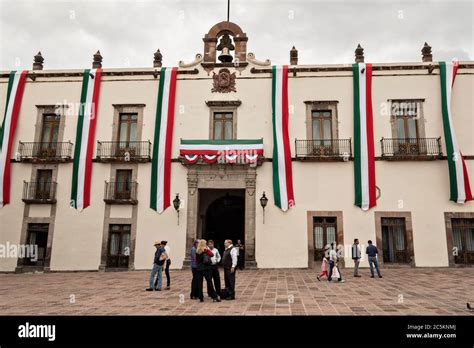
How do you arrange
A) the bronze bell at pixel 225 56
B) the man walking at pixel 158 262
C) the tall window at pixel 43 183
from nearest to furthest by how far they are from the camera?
the man walking at pixel 158 262
the tall window at pixel 43 183
the bronze bell at pixel 225 56

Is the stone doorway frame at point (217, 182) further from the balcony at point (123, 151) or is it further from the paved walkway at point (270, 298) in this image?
the paved walkway at point (270, 298)

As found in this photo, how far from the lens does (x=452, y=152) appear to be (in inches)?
669

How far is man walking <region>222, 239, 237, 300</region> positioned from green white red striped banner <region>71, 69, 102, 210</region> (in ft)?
38.7

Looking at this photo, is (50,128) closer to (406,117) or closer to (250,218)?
(250,218)

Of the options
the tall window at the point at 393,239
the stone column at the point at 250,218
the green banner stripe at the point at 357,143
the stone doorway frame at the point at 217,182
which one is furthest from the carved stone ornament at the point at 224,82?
the tall window at the point at 393,239

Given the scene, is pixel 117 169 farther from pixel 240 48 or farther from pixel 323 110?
pixel 323 110

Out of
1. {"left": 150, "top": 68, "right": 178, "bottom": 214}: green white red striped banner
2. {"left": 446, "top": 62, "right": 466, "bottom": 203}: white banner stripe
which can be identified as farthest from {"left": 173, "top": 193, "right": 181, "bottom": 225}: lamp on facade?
A: {"left": 446, "top": 62, "right": 466, "bottom": 203}: white banner stripe

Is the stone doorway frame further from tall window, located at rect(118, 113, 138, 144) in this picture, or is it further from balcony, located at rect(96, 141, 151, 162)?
tall window, located at rect(118, 113, 138, 144)

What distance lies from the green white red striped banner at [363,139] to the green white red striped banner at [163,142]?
948cm

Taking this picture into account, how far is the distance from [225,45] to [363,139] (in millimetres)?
9240

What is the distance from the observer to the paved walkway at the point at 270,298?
7.40 m

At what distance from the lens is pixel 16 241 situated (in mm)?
18203

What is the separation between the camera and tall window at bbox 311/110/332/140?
60.4 ft

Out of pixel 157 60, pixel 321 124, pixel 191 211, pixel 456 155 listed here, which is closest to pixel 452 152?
pixel 456 155
